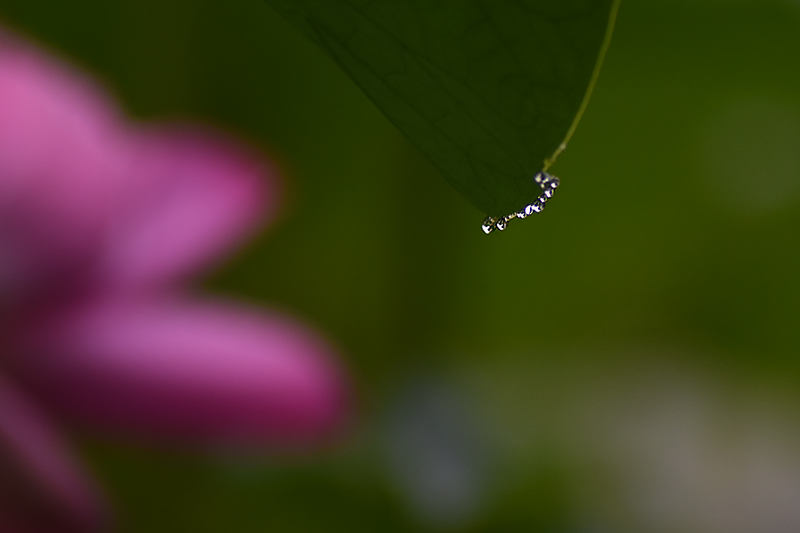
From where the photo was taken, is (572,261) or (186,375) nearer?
(186,375)

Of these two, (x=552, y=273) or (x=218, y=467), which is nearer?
(x=218, y=467)

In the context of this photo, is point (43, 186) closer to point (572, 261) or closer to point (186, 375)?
point (186, 375)

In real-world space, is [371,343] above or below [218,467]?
above

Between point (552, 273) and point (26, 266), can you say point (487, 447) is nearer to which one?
point (552, 273)

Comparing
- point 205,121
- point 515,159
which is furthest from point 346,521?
point 515,159

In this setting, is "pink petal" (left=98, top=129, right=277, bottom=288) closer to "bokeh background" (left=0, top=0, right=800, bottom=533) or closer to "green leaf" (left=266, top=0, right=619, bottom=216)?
"green leaf" (left=266, top=0, right=619, bottom=216)

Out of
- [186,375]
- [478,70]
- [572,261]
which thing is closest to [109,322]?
[186,375]

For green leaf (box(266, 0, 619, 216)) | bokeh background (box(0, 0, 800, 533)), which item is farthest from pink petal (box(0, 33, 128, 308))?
bokeh background (box(0, 0, 800, 533))
